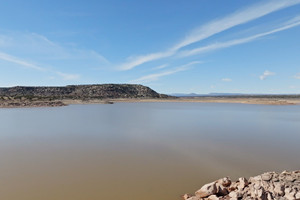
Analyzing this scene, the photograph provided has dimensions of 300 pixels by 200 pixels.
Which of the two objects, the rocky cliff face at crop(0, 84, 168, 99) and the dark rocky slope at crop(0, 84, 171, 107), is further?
the rocky cliff face at crop(0, 84, 168, 99)

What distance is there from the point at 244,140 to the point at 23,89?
107563 millimetres

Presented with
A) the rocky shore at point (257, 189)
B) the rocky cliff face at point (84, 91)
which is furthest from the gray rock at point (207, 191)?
the rocky cliff face at point (84, 91)

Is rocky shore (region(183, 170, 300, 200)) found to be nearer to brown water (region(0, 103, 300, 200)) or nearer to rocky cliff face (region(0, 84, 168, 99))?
brown water (region(0, 103, 300, 200))

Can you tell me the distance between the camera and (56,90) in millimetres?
101750

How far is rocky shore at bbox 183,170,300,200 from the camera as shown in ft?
18.8

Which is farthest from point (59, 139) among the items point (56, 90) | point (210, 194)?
point (56, 90)

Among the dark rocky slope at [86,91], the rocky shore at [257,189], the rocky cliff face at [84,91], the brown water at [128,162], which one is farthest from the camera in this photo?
the rocky cliff face at [84,91]

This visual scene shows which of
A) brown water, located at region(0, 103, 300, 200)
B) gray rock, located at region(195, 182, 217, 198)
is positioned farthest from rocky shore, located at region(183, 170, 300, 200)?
brown water, located at region(0, 103, 300, 200)

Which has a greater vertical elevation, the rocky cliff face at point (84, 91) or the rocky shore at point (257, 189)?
the rocky cliff face at point (84, 91)

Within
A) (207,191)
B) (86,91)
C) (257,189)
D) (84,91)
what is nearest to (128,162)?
(207,191)

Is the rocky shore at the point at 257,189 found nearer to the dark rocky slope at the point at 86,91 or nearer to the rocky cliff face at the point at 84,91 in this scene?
the dark rocky slope at the point at 86,91

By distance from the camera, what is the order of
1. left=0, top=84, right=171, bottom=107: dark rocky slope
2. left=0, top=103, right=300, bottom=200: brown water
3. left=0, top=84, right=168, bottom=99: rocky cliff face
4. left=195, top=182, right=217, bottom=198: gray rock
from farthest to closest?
left=0, top=84, right=168, bottom=99: rocky cliff face
left=0, top=84, right=171, bottom=107: dark rocky slope
left=0, top=103, right=300, bottom=200: brown water
left=195, top=182, right=217, bottom=198: gray rock

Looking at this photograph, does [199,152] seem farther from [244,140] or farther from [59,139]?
[59,139]

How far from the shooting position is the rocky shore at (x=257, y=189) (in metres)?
5.74
